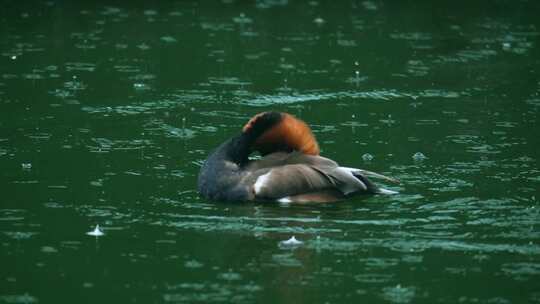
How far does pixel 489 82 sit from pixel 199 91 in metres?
3.79

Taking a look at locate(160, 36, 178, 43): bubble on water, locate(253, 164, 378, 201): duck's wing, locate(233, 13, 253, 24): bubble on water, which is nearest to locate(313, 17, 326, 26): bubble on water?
locate(233, 13, 253, 24): bubble on water

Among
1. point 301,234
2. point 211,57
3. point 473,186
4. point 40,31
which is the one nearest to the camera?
point 301,234

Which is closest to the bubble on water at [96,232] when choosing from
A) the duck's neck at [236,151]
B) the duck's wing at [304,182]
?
the duck's wing at [304,182]

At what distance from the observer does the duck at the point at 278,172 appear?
35.9 feet

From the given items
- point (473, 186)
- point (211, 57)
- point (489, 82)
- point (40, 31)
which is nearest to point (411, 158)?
point (473, 186)

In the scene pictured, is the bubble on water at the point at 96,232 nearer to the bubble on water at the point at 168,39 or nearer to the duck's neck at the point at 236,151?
the duck's neck at the point at 236,151

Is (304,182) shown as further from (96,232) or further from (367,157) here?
(96,232)

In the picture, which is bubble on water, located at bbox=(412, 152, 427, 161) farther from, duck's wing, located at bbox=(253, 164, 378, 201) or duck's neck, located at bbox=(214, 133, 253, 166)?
duck's neck, located at bbox=(214, 133, 253, 166)

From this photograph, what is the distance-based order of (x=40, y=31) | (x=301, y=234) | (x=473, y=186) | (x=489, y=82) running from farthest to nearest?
1. (x=40, y=31)
2. (x=489, y=82)
3. (x=473, y=186)
4. (x=301, y=234)

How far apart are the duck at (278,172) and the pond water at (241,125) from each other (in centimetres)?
15

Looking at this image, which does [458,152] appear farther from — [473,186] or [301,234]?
[301,234]

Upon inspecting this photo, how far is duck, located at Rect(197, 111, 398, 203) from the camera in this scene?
1095 centimetres

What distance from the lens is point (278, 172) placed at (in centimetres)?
1105

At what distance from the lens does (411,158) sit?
492 inches
